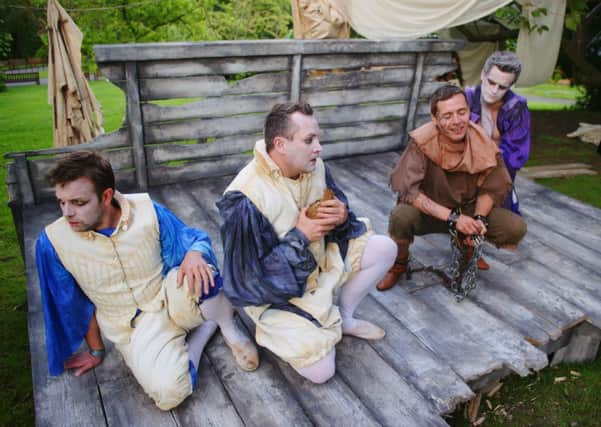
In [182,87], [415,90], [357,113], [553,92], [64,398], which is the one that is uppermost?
[182,87]

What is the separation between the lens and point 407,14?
632cm

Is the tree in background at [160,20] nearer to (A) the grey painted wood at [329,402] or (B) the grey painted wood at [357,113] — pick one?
(B) the grey painted wood at [357,113]

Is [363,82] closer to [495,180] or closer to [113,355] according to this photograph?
[495,180]

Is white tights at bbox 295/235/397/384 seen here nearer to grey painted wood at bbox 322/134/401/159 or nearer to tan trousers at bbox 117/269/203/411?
tan trousers at bbox 117/269/203/411

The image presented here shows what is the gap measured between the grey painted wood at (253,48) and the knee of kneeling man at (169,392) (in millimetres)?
3058

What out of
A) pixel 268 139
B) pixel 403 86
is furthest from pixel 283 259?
pixel 403 86

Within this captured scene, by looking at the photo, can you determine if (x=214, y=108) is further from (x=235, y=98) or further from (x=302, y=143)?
(x=302, y=143)

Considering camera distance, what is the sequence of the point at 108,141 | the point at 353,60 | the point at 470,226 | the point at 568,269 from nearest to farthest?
the point at 470,226, the point at 568,269, the point at 108,141, the point at 353,60

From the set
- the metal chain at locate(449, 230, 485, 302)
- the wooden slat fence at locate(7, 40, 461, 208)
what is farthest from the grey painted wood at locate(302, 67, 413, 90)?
the metal chain at locate(449, 230, 485, 302)

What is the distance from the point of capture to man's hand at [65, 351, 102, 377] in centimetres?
255

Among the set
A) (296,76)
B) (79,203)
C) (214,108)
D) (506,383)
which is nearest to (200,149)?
(214,108)

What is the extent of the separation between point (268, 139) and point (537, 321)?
2.10m

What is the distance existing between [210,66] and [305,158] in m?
2.85

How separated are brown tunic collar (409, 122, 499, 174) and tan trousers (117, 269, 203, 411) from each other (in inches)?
71.5
